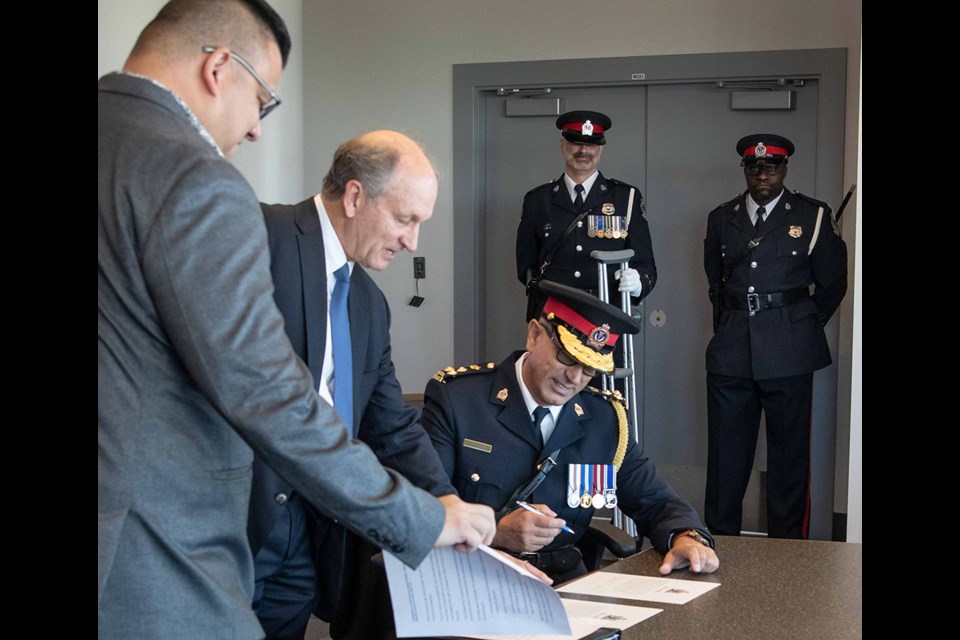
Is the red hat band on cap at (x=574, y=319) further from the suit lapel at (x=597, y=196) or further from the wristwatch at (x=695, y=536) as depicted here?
the suit lapel at (x=597, y=196)

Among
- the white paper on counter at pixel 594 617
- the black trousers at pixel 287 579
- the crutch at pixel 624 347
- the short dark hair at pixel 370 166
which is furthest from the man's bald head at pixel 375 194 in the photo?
the crutch at pixel 624 347

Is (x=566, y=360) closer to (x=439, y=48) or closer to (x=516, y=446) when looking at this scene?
(x=516, y=446)

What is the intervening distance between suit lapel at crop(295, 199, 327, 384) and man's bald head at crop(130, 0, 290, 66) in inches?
28.4

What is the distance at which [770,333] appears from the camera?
4.46 m

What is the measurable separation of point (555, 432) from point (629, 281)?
198 centimetres

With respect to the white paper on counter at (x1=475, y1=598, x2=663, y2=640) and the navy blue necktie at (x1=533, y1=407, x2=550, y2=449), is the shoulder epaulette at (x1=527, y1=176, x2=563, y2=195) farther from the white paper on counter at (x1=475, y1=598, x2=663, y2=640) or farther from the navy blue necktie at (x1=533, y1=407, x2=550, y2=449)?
the white paper on counter at (x1=475, y1=598, x2=663, y2=640)

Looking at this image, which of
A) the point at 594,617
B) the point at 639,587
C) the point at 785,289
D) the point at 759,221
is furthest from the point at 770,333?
the point at 594,617

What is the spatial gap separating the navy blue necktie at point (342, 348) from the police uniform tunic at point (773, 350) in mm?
2739

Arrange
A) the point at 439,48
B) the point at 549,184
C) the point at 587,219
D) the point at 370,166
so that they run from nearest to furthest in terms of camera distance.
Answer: the point at 370,166
the point at 587,219
the point at 549,184
the point at 439,48

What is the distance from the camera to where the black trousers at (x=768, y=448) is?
4.52 meters

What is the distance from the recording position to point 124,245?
1.14 m

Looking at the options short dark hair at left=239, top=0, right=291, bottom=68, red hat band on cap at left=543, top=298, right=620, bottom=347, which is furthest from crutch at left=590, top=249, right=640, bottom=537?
short dark hair at left=239, top=0, right=291, bottom=68

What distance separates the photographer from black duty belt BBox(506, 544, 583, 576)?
241 centimetres
